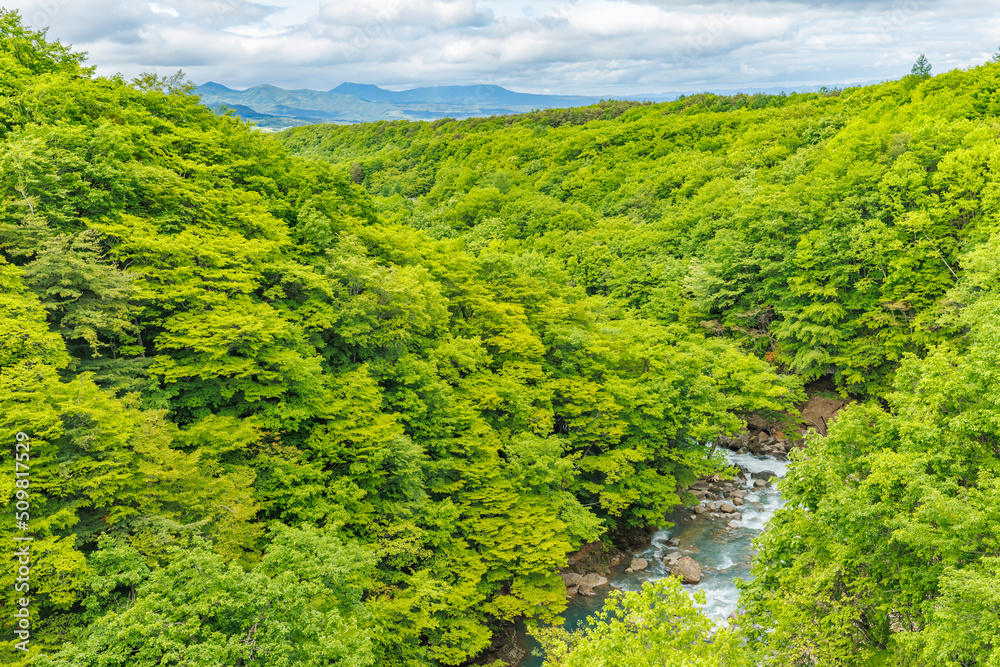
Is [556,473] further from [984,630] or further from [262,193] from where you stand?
[262,193]

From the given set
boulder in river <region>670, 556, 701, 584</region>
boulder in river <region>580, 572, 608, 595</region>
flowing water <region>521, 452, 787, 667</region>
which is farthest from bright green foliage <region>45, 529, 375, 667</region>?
boulder in river <region>670, 556, 701, 584</region>

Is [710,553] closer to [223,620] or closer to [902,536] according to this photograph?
[902,536]

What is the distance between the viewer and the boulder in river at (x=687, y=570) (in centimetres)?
2583

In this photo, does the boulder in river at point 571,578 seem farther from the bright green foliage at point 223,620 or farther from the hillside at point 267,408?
the bright green foliage at point 223,620

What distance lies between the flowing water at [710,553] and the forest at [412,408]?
4.93 feet

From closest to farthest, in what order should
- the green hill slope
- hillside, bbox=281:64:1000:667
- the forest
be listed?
1. the forest
2. hillside, bbox=281:64:1000:667
3. the green hill slope

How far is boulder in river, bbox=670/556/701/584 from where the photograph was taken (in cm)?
2583

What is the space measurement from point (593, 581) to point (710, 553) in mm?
6464

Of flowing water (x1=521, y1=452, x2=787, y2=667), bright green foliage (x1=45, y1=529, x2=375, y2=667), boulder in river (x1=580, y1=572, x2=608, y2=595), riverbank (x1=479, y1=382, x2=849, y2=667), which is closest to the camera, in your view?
bright green foliage (x1=45, y1=529, x2=375, y2=667)

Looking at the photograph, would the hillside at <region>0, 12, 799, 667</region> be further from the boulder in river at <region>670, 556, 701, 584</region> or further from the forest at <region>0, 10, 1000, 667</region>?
the boulder in river at <region>670, 556, 701, 584</region>

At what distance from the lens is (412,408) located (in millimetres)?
22281

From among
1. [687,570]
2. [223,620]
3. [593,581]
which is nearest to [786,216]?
[687,570]

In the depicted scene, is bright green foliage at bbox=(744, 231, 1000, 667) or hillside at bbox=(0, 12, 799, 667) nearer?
bright green foliage at bbox=(744, 231, 1000, 667)

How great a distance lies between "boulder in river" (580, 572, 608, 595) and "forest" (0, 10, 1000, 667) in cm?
207
